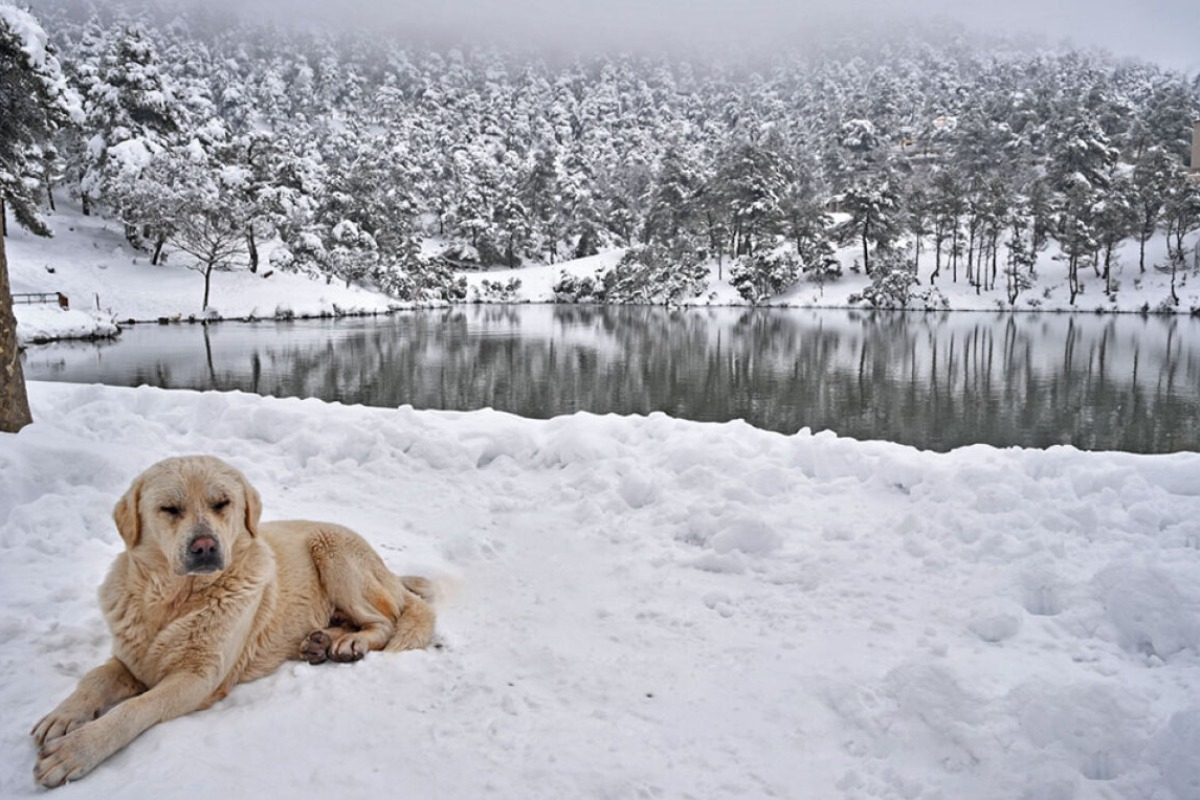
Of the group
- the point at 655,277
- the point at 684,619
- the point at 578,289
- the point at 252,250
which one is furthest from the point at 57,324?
the point at 655,277

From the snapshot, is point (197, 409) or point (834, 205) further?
point (834, 205)

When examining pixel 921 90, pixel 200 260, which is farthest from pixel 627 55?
pixel 200 260

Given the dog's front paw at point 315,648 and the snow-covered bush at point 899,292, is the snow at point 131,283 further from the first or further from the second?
the snow-covered bush at point 899,292

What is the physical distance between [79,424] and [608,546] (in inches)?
180

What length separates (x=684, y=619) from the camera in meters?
3.38

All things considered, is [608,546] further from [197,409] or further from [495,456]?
[197,409]

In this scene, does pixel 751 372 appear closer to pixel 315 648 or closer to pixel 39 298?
pixel 315 648

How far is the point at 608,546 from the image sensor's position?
4332 millimetres

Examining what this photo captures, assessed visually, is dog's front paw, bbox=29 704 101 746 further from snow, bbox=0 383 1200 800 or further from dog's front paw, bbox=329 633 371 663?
dog's front paw, bbox=329 633 371 663

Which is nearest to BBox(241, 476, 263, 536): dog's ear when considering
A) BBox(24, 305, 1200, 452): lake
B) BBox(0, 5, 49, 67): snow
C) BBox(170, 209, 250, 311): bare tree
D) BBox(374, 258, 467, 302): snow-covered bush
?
BBox(24, 305, 1200, 452): lake

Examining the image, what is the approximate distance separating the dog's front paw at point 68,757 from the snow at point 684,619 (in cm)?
5

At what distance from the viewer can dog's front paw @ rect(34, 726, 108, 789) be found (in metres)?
1.95

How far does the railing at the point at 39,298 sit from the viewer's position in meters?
26.7

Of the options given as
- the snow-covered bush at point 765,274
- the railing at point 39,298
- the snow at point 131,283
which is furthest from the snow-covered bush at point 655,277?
the railing at point 39,298
